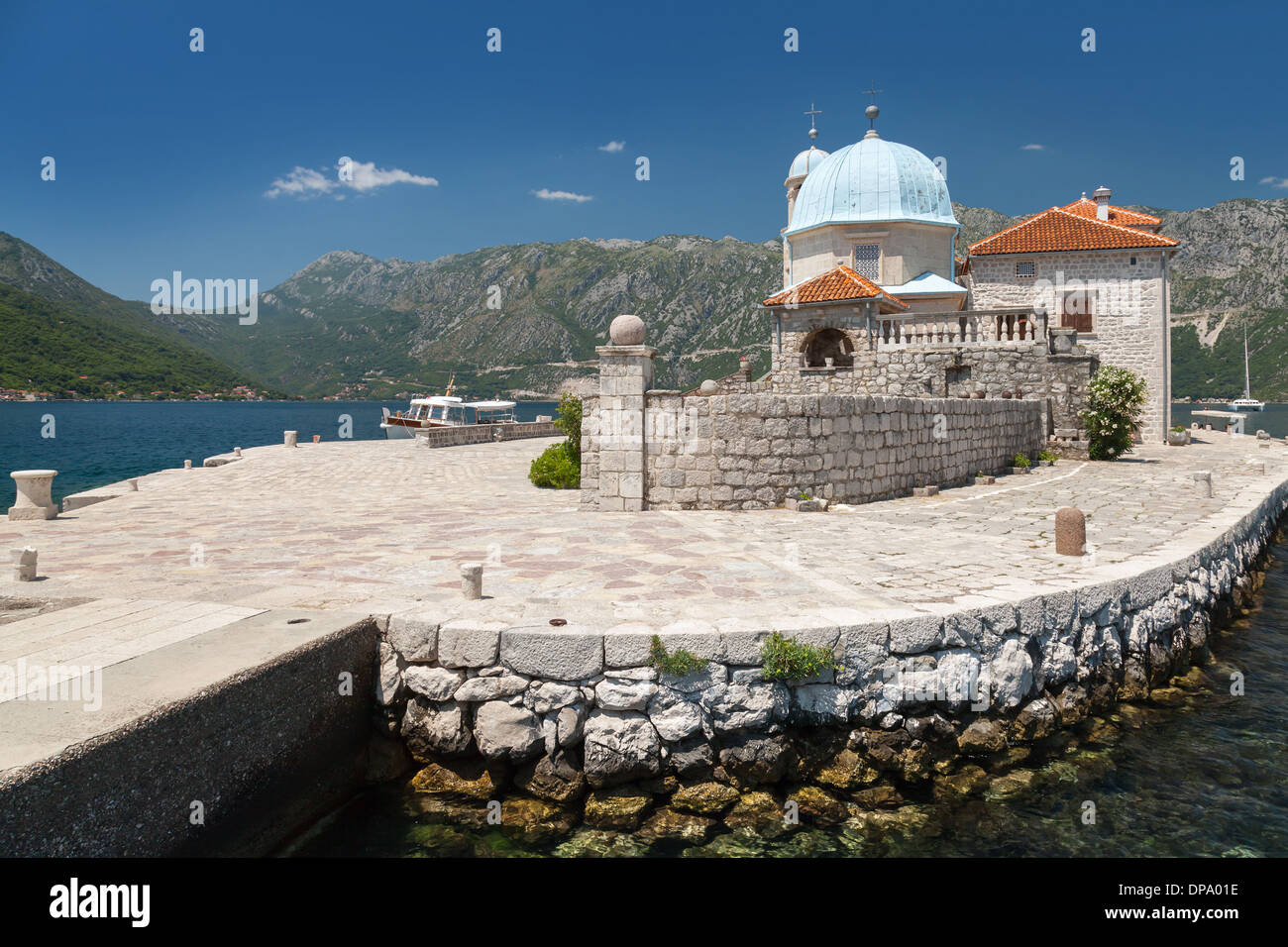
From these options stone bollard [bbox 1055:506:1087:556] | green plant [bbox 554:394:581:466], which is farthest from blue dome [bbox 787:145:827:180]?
stone bollard [bbox 1055:506:1087:556]

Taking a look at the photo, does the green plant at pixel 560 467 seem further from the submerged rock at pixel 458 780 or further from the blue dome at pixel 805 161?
the blue dome at pixel 805 161

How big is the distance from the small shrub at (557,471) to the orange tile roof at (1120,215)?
1148 inches

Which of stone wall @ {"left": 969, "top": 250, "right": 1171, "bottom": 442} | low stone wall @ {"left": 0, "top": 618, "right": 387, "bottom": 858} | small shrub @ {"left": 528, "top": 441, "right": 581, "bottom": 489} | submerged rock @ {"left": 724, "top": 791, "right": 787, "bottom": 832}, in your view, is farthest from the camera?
stone wall @ {"left": 969, "top": 250, "right": 1171, "bottom": 442}

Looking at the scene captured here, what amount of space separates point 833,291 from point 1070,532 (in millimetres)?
17687

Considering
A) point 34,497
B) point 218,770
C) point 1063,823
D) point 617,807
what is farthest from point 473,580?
point 34,497

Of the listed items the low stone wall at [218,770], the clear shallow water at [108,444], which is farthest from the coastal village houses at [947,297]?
the clear shallow water at [108,444]

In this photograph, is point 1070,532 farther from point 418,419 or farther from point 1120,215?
point 418,419

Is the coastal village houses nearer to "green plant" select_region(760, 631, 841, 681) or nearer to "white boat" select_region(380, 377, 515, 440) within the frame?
"green plant" select_region(760, 631, 841, 681)

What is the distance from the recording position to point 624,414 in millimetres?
11305

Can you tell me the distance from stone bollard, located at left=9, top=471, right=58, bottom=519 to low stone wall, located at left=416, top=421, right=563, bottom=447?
18.2 meters

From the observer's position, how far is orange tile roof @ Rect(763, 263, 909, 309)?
908 inches

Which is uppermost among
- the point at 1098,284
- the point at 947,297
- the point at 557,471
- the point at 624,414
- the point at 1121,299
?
the point at 1098,284

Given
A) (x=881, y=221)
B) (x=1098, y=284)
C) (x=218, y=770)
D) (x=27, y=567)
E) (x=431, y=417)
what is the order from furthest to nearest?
(x=431, y=417) → (x=881, y=221) → (x=1098, y=284) → (x=27, y=567) → (x=218, y=770)

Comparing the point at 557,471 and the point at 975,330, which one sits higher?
the point at 975,330
